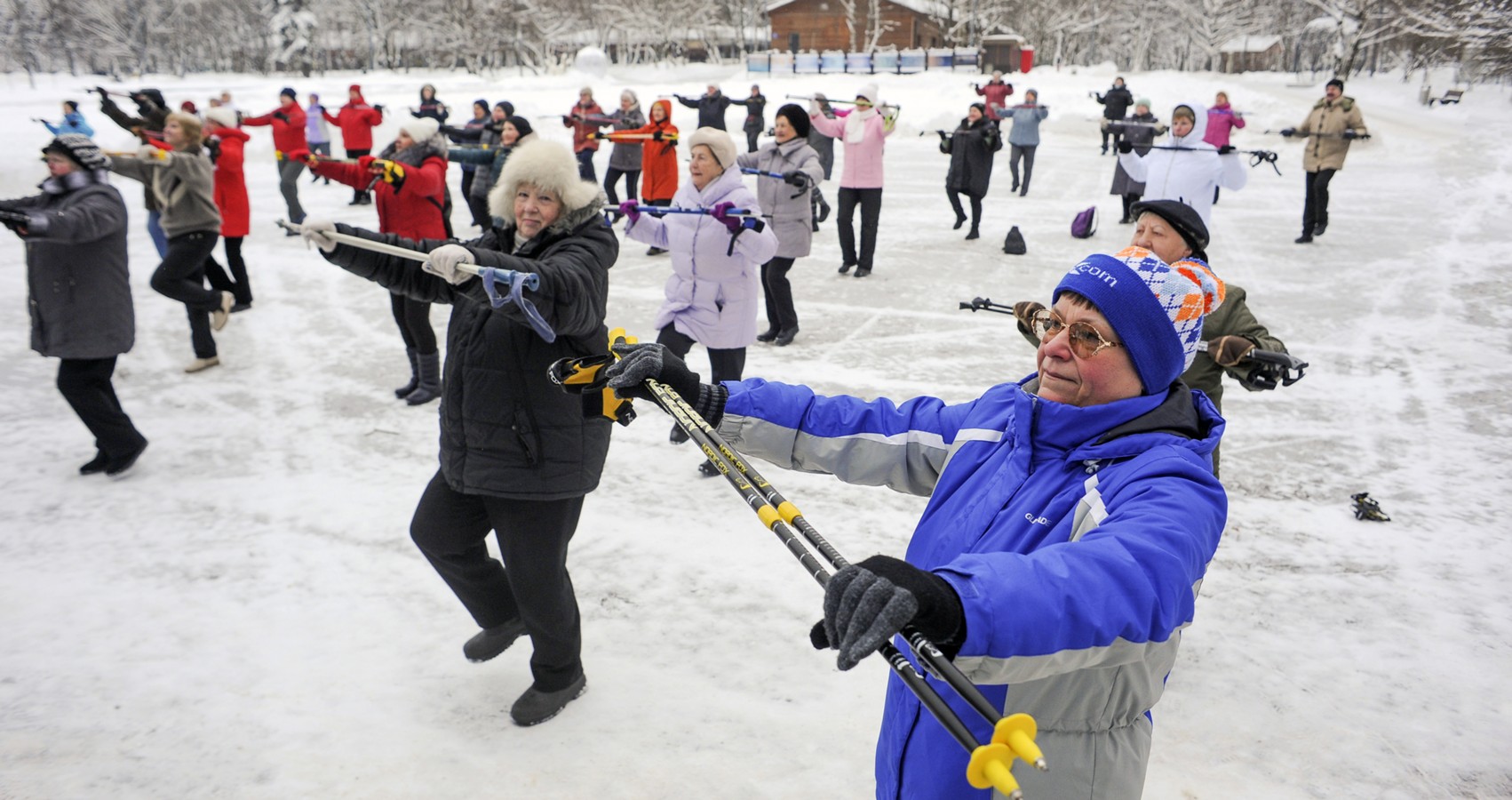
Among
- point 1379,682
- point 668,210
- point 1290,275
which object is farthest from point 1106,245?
point 1379,682

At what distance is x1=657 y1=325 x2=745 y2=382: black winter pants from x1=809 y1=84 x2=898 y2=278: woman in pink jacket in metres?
4.54

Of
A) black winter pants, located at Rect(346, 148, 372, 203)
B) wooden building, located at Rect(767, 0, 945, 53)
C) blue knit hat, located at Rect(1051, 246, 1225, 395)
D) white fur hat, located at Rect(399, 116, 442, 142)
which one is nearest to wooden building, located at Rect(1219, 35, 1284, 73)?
wooden building, located at Rect(767, 0, 945, 53)

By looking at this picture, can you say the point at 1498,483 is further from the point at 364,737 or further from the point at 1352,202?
the point at 1352,202

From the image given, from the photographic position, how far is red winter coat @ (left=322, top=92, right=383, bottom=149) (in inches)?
591

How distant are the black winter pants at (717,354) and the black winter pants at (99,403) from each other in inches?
126

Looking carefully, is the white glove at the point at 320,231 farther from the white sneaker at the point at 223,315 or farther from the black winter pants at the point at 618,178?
the black winter pants at the point at 618,178

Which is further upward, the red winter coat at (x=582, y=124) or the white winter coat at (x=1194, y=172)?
the red winter coat at (x=582, y=124)

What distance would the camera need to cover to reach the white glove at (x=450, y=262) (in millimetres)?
2834

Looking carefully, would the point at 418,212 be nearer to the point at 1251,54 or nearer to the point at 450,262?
the point at 450,262

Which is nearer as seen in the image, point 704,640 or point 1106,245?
point 704,640

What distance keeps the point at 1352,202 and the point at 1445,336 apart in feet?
28.3

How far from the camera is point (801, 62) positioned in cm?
4416

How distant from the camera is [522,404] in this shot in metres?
2.93

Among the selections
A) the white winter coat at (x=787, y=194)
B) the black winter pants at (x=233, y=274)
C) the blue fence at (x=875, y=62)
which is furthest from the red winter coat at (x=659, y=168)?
the blue fence at (x=875, y=62)
